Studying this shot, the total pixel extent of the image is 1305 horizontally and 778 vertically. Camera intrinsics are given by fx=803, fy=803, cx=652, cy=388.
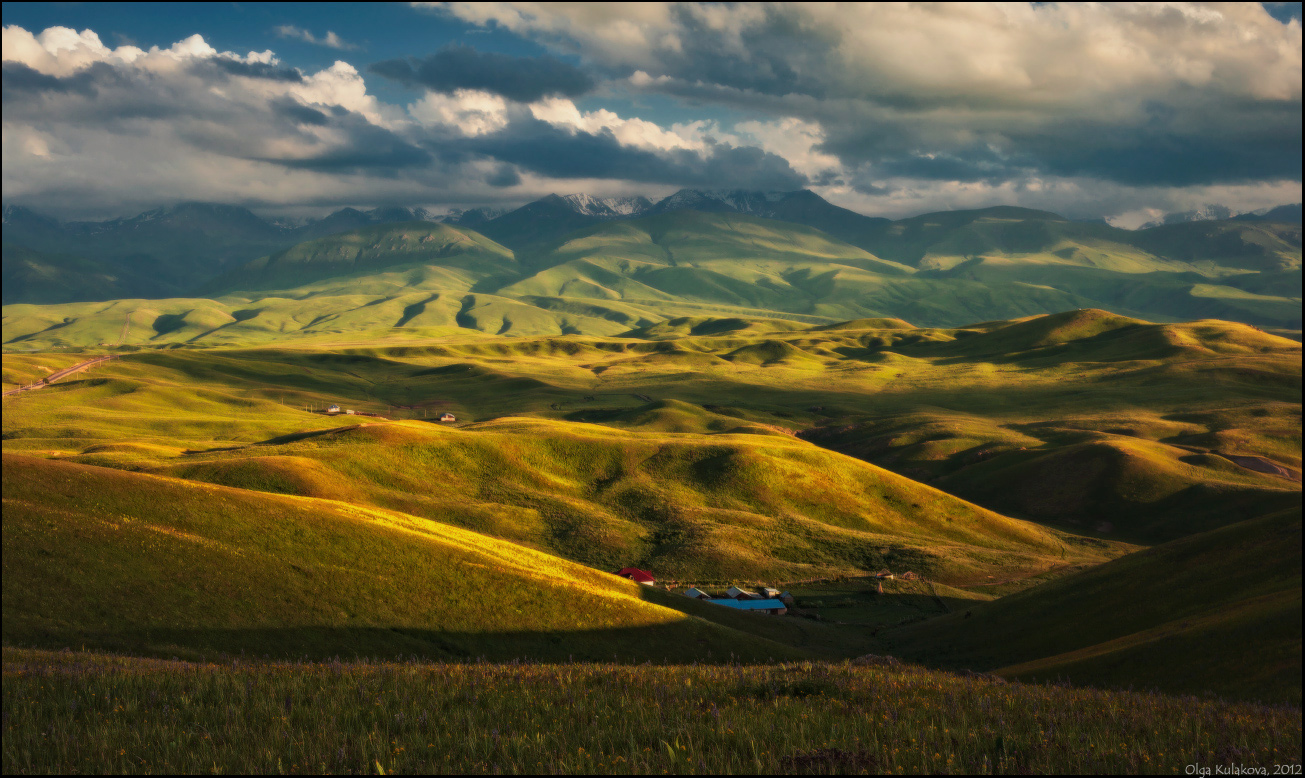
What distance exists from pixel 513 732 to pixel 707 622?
149 feet

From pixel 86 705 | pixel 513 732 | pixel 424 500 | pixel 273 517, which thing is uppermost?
pixel 513 732

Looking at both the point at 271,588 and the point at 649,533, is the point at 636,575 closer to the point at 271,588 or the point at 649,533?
the point at 649,533

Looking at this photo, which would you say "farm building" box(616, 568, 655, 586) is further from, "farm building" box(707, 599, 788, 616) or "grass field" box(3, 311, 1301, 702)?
"farm building" box(707, 599, 788, 616)

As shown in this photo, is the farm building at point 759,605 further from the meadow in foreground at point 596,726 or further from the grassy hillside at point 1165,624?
the meadow in foreground at point 596,726

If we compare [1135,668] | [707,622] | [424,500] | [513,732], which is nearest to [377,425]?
[424,500]

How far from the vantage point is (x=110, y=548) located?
133 ft

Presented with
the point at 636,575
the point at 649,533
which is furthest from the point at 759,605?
the point at 649,533

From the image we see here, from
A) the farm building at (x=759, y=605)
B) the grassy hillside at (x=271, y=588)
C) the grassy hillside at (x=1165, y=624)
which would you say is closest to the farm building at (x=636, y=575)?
the farm building at (x=759, y=605)

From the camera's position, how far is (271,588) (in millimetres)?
43312

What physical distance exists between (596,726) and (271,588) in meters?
38.6

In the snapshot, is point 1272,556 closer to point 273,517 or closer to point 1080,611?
point 1080,611

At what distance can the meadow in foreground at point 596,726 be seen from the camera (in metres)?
9.39

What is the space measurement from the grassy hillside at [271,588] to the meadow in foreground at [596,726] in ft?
78.3

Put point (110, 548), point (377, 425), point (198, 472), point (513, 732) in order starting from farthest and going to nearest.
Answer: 1. point (377, 425)
2. point (198, 472)
3. point (110, 548)
4. point (513, 732)
